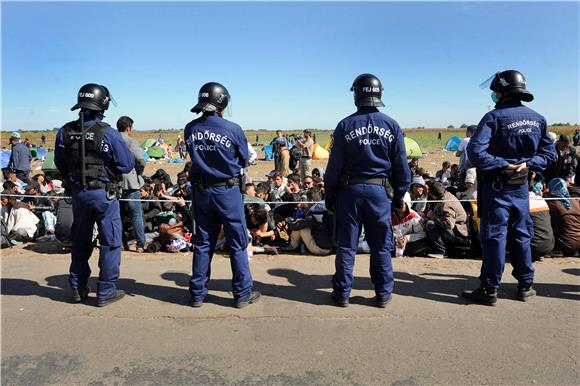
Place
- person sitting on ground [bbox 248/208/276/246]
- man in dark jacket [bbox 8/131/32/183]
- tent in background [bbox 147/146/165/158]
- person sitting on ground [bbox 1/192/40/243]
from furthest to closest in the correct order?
tent in background [bbox 147/146/165/158]
man in dark jacket [bbox 8/131/32/183]
person sitting on ground [bbox 1/192/40/243]
person sitting on ground [bbox 248/208/276/246]

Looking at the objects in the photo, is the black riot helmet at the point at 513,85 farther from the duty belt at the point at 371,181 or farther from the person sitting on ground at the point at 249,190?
the person sitting on ground at the point at 249,190

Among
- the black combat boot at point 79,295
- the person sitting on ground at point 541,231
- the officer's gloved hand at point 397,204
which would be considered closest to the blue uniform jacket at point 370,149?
the officer's gloved hand at point 397,204

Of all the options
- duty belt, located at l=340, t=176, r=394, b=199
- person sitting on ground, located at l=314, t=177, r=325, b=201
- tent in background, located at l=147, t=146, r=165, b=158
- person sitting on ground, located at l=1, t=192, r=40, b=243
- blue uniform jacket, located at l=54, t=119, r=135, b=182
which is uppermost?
tent in background, located at l=147, t=146, r=165, b=158

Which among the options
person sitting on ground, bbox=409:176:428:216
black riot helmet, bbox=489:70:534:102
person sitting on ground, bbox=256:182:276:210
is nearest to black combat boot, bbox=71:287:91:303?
person sitting on ground, bbox=256:182:276:210

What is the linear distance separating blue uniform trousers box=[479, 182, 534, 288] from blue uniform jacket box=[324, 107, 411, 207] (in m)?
0.86

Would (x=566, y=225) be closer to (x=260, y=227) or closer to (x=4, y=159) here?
(x=260, y=227)

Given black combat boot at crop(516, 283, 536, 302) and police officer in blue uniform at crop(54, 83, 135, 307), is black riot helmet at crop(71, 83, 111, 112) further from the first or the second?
black combat boot at crop(516, 283, 536, 302)

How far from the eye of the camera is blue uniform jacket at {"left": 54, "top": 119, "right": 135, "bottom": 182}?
432 centimetres

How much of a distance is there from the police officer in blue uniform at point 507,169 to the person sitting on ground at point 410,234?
5.72 feet

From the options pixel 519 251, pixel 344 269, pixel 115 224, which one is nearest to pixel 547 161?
pixel 519 251

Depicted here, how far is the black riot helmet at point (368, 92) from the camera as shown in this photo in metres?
4.18

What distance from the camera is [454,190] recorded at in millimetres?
8281

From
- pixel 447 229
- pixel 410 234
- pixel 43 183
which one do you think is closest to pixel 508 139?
pixel 447 229

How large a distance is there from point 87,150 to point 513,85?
4.16 m
